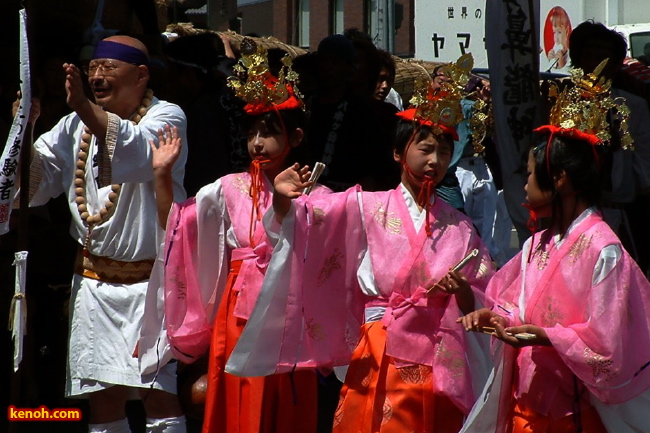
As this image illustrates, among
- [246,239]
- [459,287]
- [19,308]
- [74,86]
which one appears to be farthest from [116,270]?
[459,287]

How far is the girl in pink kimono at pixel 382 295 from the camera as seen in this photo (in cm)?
383

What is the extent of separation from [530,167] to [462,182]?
3.90 m

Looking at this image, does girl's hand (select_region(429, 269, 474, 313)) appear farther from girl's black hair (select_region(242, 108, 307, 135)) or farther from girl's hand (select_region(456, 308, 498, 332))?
girl's black hair (select_region(242, 108, 307, 135))

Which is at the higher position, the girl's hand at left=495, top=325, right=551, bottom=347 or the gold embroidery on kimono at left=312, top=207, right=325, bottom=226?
the gold embroidery on kimono at left=312, top=207, right=325, bottom=226

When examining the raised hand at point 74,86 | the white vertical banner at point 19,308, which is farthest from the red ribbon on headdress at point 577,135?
the white vertical banner at point 19,308

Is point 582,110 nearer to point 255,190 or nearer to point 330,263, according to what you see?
point 330,263

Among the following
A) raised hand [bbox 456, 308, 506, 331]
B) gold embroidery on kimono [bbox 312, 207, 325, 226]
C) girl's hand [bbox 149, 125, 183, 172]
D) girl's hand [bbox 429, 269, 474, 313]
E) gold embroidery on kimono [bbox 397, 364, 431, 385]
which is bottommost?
gold embroidery on kimono [bbox 397, 364, 431, 385]

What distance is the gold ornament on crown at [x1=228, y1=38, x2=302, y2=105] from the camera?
4.29m

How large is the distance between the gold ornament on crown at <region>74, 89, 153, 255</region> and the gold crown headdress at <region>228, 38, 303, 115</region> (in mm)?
458

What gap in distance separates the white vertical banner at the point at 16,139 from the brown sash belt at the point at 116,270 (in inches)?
17.6

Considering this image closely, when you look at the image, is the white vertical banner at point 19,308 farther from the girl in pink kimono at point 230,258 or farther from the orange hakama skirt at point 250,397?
the orange hakama skirt at point 250,397

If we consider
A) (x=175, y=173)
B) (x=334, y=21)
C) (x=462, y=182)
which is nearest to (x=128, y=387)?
(x=175, y=173)

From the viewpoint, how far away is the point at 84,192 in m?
4.44

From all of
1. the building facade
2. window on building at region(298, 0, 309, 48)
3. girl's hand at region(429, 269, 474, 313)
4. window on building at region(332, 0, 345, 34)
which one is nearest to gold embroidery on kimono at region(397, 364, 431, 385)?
girl's hand at region(429, 269, 474, 313)
